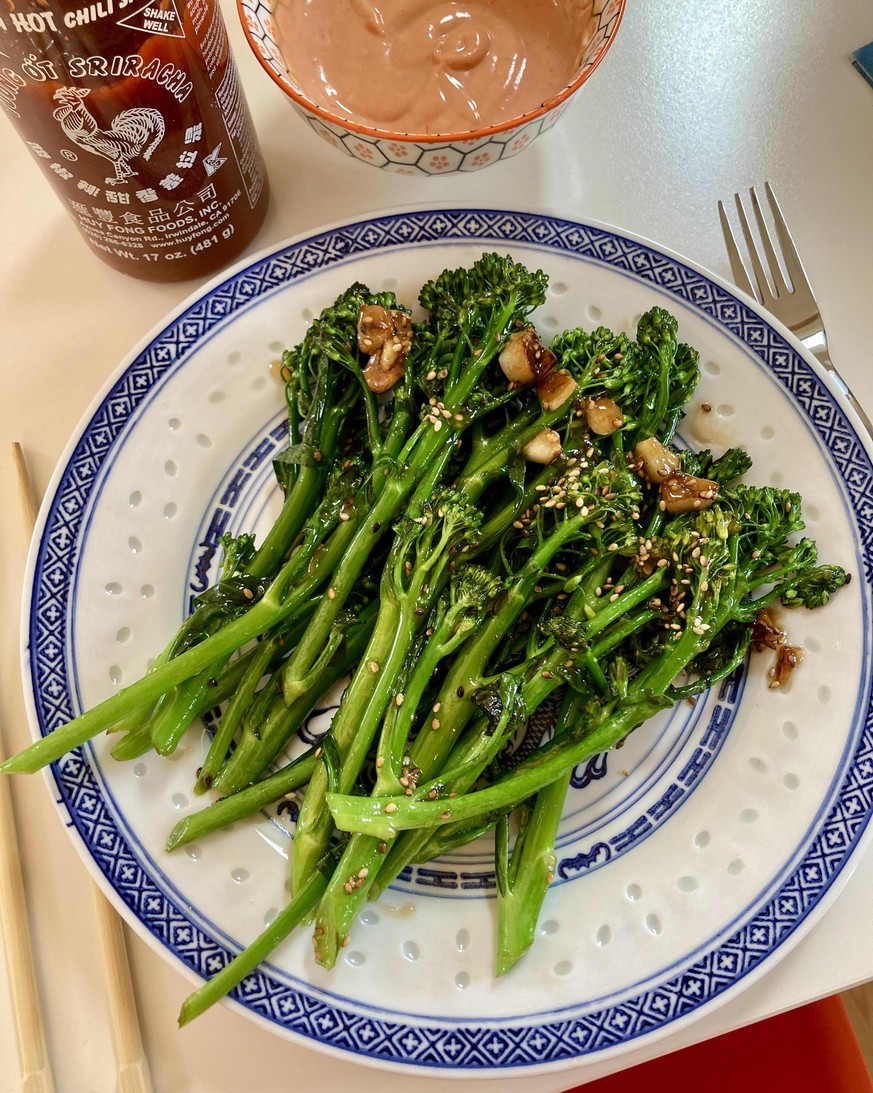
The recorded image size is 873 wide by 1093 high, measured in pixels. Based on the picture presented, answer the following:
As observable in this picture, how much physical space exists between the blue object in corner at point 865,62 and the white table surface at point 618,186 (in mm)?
19

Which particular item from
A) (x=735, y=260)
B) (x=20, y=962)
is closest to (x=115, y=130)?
(x=735, y=260)

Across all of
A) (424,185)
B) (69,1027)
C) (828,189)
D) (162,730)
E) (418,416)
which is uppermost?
(424,185)

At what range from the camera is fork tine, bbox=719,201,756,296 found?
1.84 metres

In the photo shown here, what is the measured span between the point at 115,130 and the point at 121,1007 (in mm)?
1491

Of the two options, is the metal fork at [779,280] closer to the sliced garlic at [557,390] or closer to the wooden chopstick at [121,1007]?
the sliced garlic at [557,390]

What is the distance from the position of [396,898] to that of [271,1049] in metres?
0.34

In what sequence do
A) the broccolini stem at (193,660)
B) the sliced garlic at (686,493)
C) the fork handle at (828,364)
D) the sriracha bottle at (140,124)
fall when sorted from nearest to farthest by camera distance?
the sriracha bottle at (140,124), the broccolini stem at (193,660), the sliced garlic at (686,493), the fork handle at (828,364)

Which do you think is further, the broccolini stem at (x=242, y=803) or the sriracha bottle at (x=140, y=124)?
the broccolini stem at (x=242, y=803)

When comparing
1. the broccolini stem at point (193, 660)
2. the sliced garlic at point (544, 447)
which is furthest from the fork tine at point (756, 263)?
the broccolini stem at point (193, 660)

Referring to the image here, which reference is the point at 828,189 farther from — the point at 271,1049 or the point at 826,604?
the point at 271,1049

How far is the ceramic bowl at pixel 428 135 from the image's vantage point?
1.52 meters

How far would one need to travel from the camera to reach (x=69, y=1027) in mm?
1456

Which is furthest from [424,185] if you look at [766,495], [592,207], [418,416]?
[766,495]

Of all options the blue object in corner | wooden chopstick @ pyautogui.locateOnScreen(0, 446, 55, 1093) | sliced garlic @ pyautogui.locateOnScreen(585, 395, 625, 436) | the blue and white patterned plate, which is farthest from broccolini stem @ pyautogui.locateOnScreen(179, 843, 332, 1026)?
the blue object in corner
